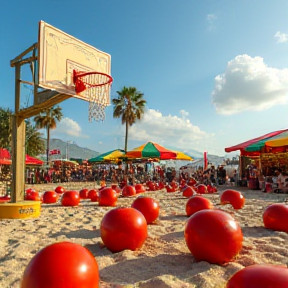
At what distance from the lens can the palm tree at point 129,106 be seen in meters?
33.4

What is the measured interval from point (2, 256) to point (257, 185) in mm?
16901

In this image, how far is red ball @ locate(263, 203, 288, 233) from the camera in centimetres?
538

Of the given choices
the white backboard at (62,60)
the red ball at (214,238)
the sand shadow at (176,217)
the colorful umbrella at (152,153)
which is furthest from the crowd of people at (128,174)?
the red ball at (214,238)

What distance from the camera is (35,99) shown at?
805cm

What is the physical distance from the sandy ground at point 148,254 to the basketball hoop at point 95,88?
12.7ft

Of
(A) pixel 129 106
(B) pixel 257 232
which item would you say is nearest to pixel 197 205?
(B) pixel 257 232

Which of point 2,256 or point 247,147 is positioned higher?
point 247,147

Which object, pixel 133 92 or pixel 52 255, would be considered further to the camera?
pixel 133 92

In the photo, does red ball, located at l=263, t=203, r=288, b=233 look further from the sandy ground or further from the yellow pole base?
the yellow pole base

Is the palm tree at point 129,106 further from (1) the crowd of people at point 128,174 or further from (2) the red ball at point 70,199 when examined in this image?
(2) the red ball at point 70,199

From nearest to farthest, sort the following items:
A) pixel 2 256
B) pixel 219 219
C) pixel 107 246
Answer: pixel 219 219 < pixel 2 256 < pixel 107 246

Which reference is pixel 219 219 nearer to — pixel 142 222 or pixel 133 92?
pixel 142 222

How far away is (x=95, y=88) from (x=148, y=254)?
6.42 m

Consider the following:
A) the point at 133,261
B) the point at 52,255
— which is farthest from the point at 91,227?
the point at 52,255
